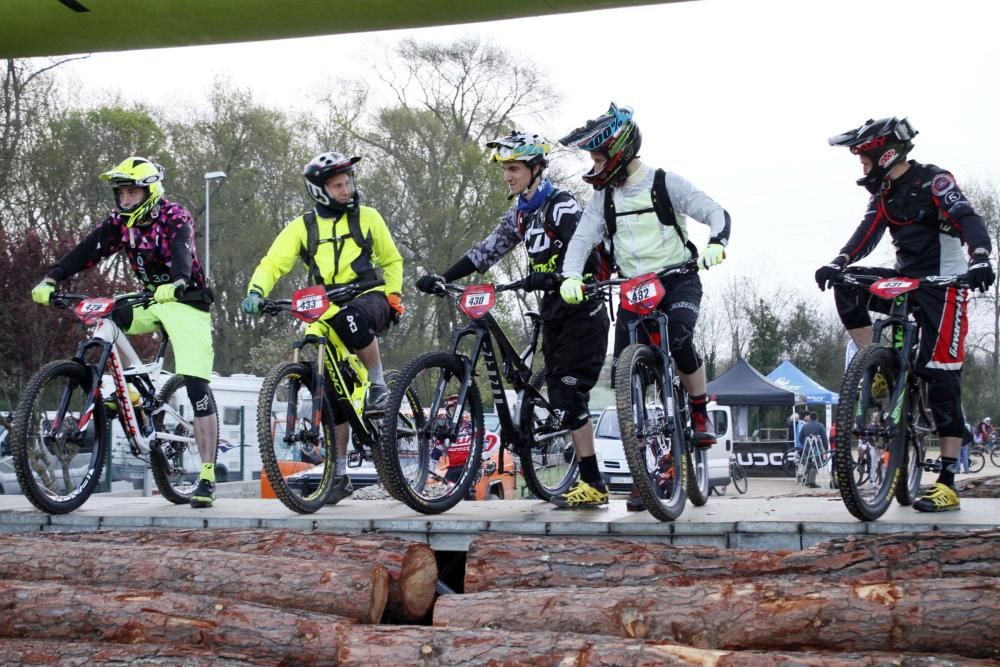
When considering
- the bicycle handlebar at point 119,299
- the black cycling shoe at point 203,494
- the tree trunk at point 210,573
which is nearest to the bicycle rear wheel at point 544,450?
the tree trunk at point 210,573

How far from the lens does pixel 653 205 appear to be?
6125mm

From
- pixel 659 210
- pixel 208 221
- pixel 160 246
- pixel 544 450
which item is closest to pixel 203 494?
pixel 160 246

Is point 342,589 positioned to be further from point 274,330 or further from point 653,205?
point 274,330

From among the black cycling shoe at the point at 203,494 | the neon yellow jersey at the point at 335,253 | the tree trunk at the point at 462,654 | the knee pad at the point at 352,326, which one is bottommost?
the tree trunk at the point at 462,654

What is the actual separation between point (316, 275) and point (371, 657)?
10.1ft

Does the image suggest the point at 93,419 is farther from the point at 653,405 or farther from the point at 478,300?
the point at 653,405

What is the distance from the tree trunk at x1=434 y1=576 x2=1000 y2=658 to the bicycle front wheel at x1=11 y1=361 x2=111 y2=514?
9.72 ft

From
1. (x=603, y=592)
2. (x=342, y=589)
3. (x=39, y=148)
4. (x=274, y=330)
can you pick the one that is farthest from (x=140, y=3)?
(x=274, y=330)

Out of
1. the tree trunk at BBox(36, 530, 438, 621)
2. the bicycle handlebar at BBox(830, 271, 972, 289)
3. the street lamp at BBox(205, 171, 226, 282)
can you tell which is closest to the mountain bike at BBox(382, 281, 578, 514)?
the tree trunk at BBox(36, 530, 438, 621)

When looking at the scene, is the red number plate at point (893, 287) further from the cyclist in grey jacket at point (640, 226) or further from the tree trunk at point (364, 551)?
the tree trunk at point (364, 551)

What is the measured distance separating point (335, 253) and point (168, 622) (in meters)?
2.64

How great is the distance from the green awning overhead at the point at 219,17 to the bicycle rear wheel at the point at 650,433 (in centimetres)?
189

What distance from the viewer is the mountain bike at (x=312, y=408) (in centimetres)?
627

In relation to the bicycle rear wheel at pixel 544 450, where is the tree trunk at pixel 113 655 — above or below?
below
